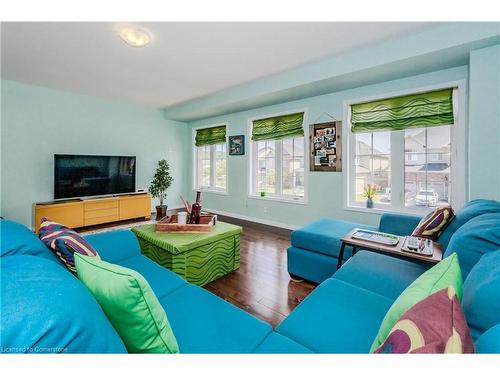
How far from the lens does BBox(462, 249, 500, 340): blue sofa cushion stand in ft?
2.34

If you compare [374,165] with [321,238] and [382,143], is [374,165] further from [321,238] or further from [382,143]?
[321,238]

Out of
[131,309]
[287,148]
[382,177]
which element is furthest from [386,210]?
[131,309]

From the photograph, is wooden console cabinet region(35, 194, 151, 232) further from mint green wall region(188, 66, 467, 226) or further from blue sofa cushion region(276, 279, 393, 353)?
blue sofa cushion region(276, 279, 393, 353)

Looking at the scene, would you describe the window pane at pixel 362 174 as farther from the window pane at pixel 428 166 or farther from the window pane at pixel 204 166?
the window pane at pixel 204 166

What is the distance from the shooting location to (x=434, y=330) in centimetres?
53

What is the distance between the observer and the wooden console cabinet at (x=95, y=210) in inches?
149

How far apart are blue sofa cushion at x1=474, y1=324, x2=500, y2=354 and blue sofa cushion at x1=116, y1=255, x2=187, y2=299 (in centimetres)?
127

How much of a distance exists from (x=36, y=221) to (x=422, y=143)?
5812mm

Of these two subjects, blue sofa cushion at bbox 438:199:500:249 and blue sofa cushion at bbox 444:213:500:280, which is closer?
blue sofa cushion at bbox 444:213:500:280

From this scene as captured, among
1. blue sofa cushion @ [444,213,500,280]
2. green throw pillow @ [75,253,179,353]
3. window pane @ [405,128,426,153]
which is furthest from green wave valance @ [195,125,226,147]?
green throw pillow @ [75,253,179,353]
